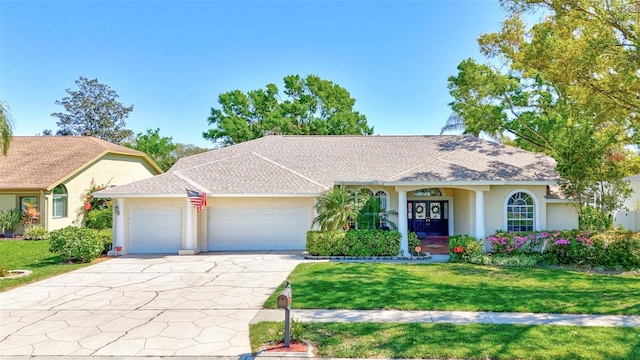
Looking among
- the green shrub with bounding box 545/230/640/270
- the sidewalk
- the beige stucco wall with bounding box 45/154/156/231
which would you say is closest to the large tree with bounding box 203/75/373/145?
the beige stucco wall with bounding box 45/154/156/231

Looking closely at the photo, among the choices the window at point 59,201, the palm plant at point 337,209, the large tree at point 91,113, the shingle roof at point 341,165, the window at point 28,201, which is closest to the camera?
the palm plant at point 337,209

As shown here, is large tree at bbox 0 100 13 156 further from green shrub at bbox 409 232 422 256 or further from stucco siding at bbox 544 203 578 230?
stucco siding at bbox 544 203 578 230

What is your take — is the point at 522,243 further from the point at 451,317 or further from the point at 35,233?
the point at 35,233

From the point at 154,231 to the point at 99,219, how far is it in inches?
380

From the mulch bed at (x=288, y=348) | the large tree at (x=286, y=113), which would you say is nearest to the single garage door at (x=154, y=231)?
the mulch bed at (x=288, y=348)

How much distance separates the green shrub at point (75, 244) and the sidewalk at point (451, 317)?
31.0 ft

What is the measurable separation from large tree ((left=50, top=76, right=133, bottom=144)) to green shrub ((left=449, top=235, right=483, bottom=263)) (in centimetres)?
4941

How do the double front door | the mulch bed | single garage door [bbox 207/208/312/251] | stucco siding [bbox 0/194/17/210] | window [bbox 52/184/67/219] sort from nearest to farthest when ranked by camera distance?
the mulch bed → single garage door [bbox 207/208/312/251] → the double front door → stucco siding [bbox 0/194/17/210] → window [bbox 52/184/67/219]

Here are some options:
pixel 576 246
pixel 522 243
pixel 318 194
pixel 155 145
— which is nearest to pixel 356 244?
pixel 318 194

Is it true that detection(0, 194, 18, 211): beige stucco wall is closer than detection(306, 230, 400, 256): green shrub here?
No

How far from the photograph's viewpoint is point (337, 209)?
1505 centimetres

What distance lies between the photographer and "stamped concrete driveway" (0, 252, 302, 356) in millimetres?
6055

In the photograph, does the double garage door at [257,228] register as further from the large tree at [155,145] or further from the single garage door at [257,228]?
the large tree at [155,145]

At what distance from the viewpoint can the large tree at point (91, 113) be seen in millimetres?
48625
